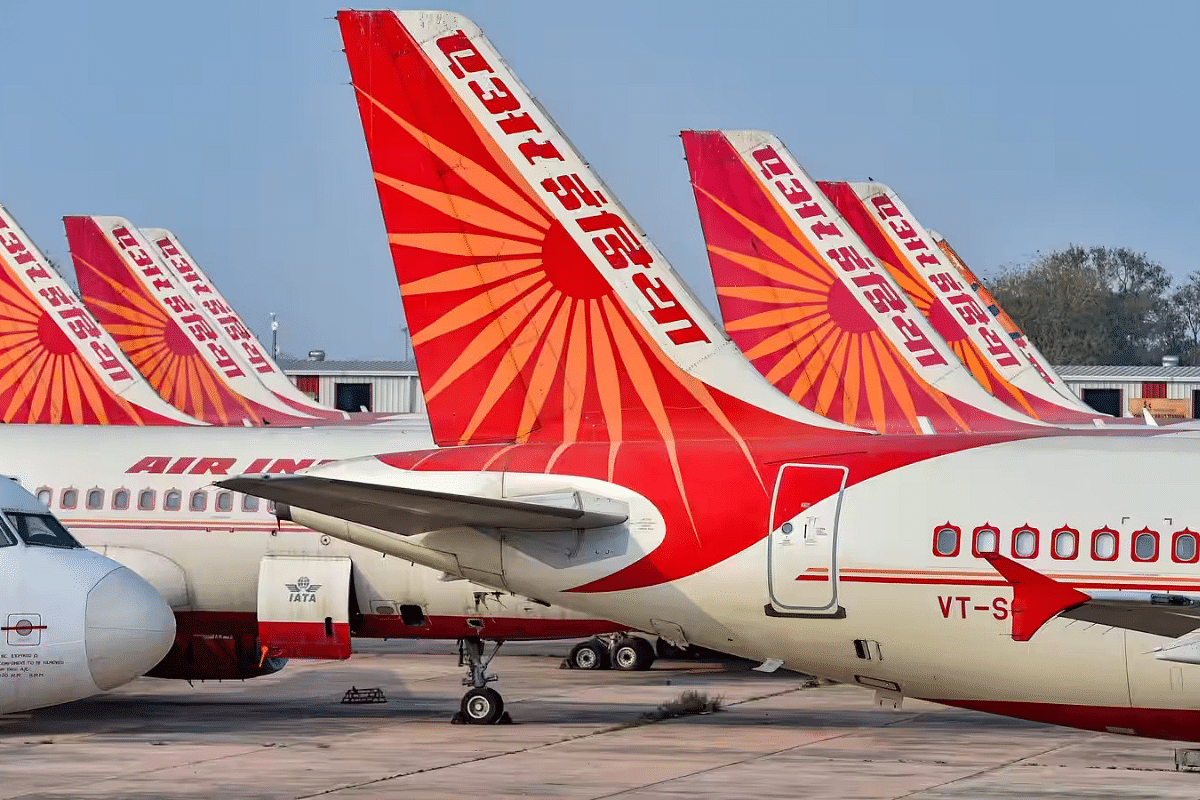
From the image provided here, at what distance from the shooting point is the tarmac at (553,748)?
21.0 metres

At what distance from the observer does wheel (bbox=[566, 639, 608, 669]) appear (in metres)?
34.1

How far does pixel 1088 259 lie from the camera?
152250 mm

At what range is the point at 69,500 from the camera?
28.6 m

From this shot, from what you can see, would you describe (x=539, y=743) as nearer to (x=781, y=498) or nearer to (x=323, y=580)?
(x=323, y=580)

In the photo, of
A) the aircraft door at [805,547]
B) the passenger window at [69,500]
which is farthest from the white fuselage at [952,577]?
the passenger window at [69,500]

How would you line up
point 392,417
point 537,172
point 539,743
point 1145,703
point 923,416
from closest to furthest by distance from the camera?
point 1145,703, point 537,172, point 539,743, point 923,416, point 392,417

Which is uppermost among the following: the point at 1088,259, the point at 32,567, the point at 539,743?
the point at 1088,259

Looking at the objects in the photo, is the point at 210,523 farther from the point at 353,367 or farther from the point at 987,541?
the point at 353,367

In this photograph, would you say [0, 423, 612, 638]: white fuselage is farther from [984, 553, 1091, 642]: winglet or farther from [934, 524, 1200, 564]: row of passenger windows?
[984, 553, 1091, 642]: winglet

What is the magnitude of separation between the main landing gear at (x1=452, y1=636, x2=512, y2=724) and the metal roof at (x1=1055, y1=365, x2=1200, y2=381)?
5038cm

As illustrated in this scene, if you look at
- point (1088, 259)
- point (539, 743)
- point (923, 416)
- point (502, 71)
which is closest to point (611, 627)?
point (539, 743)

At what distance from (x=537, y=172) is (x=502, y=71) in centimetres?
124

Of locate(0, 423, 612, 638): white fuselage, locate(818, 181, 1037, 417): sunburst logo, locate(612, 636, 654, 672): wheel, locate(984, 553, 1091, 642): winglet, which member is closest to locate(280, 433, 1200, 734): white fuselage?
locate(984, 553, 1091, 642): winglet

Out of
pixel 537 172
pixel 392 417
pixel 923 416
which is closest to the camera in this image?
pixel 537 172
